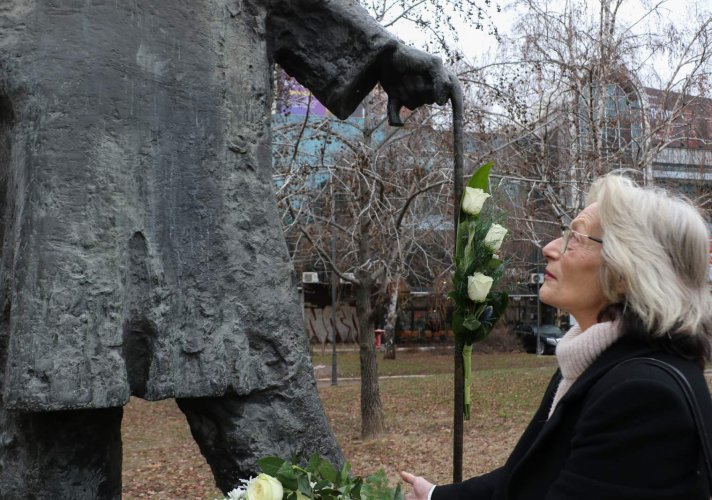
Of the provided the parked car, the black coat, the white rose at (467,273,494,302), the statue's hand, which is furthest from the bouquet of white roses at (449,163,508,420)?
the parked car

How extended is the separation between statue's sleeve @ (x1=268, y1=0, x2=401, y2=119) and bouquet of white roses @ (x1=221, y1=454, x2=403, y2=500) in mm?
1495

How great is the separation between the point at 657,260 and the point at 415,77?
5.47 ft

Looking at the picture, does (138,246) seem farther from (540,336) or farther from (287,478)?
(540,336)

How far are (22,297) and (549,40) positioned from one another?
1163 cm

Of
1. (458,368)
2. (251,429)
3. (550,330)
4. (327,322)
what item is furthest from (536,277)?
(251,429)

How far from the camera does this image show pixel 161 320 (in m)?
2.70

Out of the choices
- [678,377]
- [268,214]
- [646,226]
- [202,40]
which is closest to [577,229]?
[646,226]

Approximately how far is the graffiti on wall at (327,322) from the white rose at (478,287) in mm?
27479

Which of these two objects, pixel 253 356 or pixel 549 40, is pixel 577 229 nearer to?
pixel 253 356

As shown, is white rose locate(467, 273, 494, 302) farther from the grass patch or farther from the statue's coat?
the grass patch

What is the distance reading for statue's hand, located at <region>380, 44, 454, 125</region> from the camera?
3.24 m

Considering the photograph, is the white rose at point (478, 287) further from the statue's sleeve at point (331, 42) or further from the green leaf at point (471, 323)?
the statue's sleeve at point (331, 42)

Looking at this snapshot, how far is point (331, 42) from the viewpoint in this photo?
129 inches

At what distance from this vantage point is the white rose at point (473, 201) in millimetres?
2918
